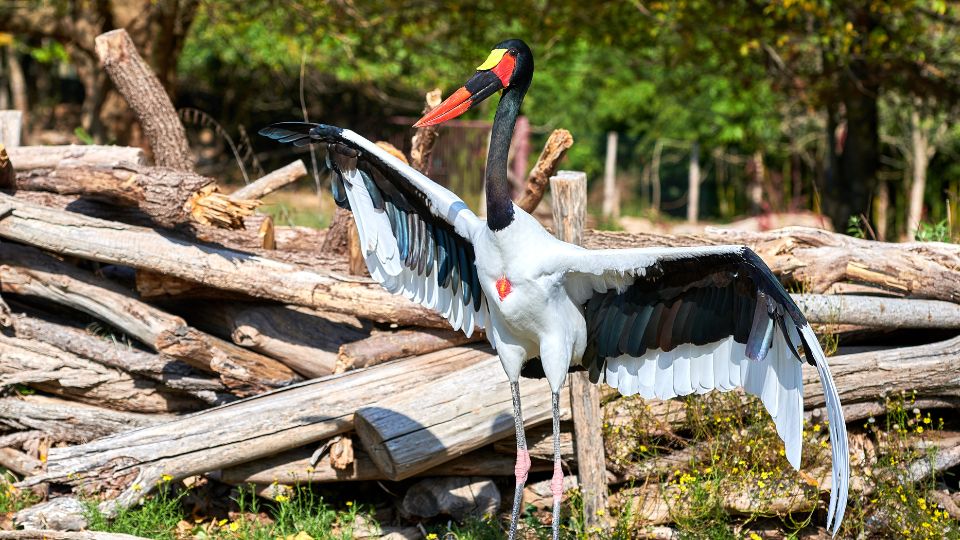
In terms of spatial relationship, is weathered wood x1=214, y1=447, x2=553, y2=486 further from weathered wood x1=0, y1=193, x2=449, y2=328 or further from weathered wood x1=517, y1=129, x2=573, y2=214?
weathered wood x1=517, y1=129, x2=573, y2=214

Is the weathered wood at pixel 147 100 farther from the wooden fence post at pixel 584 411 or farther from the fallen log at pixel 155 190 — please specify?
the wooden fence post at pixel 584 411

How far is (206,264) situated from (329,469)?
1.27m

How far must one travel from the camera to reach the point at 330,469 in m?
5.27

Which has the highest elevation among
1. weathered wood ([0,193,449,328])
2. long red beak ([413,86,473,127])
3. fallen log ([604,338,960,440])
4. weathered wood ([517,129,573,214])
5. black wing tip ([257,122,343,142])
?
long red beak ([413,86,473,127])

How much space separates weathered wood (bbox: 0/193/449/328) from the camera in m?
5.40

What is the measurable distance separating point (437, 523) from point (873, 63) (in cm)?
626

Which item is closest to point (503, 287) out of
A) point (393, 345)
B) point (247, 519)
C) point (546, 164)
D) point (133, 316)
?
point (546, 164)

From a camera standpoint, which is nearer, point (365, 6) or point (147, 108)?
point (147, 108)

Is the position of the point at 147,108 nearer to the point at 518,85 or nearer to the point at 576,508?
the point at 518,85

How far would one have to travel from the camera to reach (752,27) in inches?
372

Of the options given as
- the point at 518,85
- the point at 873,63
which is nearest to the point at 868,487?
the point at 518,85

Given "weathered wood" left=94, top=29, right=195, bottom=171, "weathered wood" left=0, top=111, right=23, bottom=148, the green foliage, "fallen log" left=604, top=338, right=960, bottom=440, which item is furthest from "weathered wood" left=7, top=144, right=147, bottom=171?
the green foliage

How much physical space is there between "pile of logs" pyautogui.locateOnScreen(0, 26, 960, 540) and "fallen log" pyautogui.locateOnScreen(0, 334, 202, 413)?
0.01 metres

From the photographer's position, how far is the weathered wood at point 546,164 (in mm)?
5258
